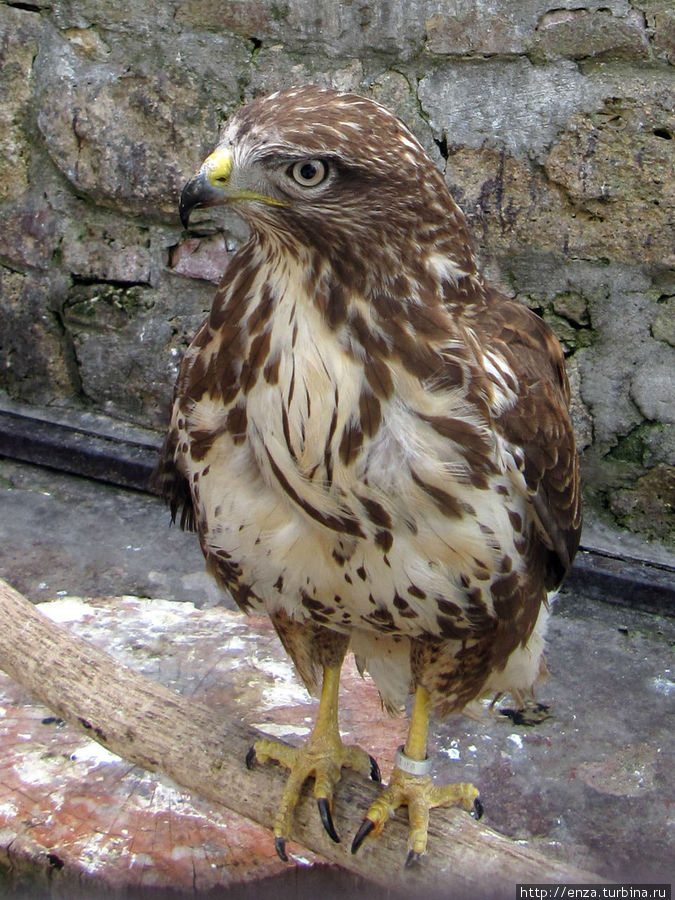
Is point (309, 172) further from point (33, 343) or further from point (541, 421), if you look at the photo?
point (33, 343)

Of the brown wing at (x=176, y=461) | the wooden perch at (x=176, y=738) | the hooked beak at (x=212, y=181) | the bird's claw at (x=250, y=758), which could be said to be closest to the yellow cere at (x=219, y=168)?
the hooked beak at (x=212, y=181)

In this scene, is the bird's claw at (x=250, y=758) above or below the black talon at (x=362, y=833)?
above

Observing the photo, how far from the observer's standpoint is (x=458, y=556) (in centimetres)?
218

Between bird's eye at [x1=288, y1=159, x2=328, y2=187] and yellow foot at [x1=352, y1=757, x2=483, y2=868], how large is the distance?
1315mm

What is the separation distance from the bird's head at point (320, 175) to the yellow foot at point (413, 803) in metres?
1.18

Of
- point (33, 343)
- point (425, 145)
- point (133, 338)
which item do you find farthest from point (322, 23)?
point (33, 343)

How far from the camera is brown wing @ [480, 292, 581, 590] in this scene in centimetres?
220

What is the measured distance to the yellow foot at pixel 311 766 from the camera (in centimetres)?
247

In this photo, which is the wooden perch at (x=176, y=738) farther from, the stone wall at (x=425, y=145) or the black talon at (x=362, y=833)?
the stone wall at (x=425, y=145)

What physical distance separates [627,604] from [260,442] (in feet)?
7.13

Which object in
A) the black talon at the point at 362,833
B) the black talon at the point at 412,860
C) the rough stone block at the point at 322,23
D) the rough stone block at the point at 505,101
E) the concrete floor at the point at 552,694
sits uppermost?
the rough stone block at the point at 322,23

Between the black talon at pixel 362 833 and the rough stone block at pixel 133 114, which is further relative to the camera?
the rough stone block at pixel 133 114

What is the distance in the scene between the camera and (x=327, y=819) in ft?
7.98

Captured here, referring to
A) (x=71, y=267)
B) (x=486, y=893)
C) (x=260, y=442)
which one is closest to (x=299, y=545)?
(x=260, y=442)
